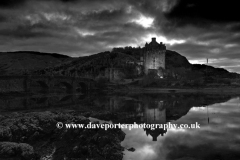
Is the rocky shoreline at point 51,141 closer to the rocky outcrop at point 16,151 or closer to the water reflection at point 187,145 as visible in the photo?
the rocky outcrop at point 16,151

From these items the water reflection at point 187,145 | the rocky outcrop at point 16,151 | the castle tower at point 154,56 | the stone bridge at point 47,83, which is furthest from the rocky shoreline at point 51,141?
the castle tower at point 154,56

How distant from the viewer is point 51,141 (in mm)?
14719

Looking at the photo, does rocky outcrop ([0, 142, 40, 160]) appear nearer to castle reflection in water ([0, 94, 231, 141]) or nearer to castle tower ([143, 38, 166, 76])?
castle reflection in water ([0, 94, 231, 141])

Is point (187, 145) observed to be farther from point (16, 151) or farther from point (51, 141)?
point (16, 151)

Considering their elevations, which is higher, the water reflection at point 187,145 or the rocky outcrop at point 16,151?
the rocky outcrop at point 16,151

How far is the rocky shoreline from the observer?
11311 mm

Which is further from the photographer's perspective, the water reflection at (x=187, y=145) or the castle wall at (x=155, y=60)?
the castle wall at (x=155, y=60)

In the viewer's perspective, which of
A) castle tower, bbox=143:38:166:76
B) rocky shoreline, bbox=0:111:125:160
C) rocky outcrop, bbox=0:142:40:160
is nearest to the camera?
rocky outcrop, bbox=0:142:40:160

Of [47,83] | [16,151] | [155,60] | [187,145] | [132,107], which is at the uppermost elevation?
[155,60]

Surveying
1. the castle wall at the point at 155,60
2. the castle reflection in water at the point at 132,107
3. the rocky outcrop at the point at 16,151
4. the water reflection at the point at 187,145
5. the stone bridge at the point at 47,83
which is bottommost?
the water reflection at the point at 187,145

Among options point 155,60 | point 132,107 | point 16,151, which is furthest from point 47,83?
point 155,60

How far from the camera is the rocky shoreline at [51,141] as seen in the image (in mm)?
11311

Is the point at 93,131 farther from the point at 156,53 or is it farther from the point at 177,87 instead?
the point at 156,53

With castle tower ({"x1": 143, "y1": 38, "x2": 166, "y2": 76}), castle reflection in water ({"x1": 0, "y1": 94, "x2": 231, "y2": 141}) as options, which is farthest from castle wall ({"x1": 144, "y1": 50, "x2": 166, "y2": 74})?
castle reflection in water ({"x1": 0, "y1": 94, "x2": 231, "y2": 141})
